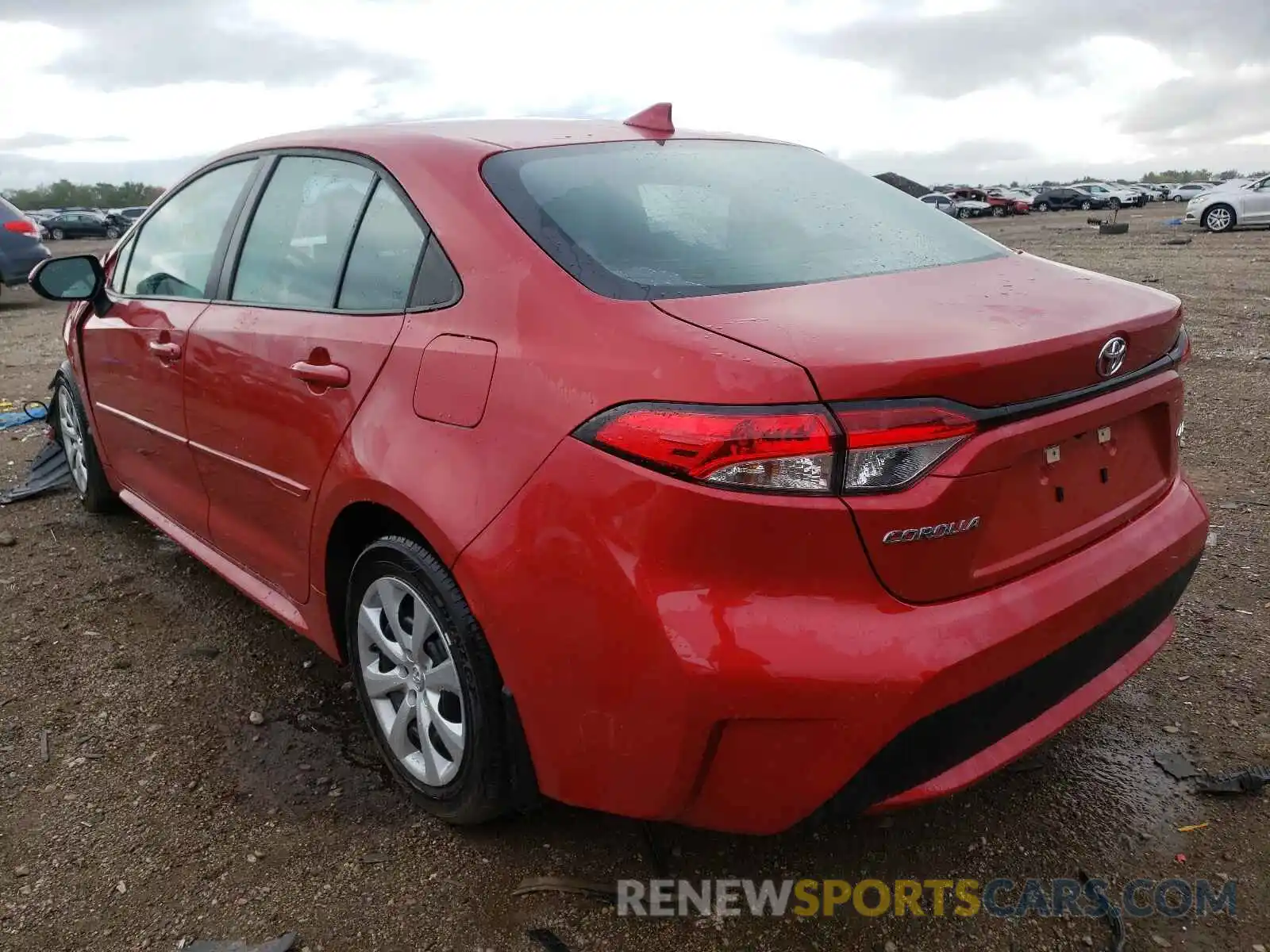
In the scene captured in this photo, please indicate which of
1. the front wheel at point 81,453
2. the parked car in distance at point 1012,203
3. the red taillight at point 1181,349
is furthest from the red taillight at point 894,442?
the parked car in distance at point 1012,203

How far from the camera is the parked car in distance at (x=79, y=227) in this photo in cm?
3872

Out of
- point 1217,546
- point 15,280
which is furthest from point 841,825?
point 15,280

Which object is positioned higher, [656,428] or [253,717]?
[656,428]

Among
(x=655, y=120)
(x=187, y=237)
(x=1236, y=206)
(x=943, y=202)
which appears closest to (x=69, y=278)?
(x=187, y=237)

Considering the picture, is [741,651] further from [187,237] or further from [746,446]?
[187,237]

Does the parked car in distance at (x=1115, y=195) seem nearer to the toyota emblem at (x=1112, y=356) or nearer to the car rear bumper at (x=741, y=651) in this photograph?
the toyota emblem at (x=1112, y=356)

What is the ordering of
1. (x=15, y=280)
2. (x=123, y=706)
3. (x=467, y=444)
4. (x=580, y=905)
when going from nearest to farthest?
(x=467, y=444)
(x=580, y=905)
(x=123, y=706)
(x=15, y=280)

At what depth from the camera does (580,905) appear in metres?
2.07

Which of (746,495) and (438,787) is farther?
(438,787)

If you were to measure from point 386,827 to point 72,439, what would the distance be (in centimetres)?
319

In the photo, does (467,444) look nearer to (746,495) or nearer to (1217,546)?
(746,495)

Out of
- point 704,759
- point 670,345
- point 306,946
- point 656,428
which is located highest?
point 670,345

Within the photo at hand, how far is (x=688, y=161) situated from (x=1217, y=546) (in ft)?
8.90

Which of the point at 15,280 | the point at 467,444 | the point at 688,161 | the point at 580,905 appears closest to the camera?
the point at 467,444
